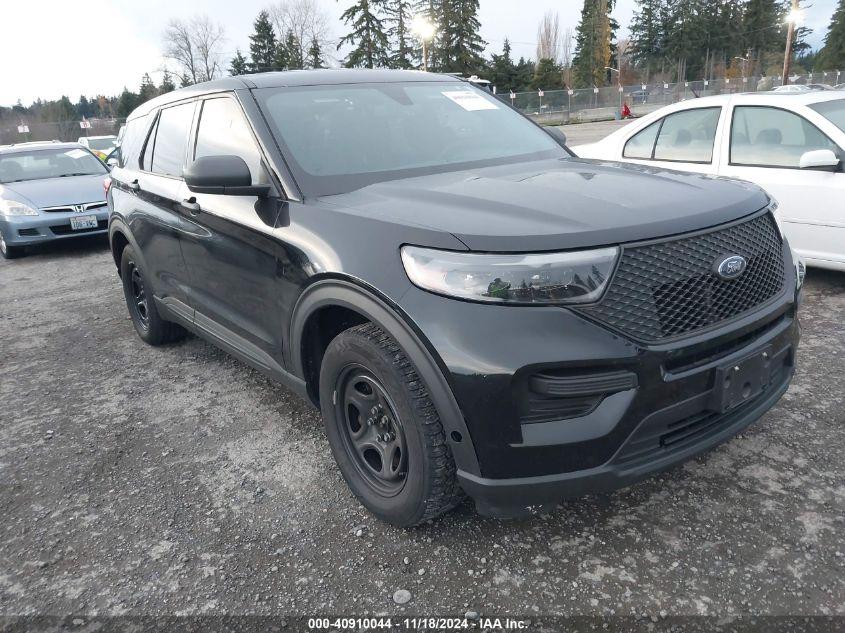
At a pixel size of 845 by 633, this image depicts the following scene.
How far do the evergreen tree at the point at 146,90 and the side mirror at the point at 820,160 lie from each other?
6175 centimetres

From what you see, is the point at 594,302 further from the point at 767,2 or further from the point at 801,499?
the point at 767,2

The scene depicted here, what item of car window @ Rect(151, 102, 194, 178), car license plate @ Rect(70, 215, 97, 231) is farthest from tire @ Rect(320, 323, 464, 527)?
car license plate @ Rect(70, 215, 97, 231)

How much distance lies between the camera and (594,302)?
1973 millimetres

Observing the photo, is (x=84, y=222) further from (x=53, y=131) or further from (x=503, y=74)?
(x=503, y=74)

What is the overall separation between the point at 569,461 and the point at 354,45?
59.4 m

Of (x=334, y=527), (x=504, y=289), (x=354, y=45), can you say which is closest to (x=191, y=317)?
(x=334, y=527)

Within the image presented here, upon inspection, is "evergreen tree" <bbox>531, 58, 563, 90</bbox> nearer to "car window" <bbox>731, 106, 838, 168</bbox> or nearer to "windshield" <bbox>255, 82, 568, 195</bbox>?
"car window" <bbox>731, 106, 838, 168</bbox>

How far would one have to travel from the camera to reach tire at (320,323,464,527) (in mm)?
2168

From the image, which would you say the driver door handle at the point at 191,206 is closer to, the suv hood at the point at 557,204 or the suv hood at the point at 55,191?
the suv hood at the point at 557,204

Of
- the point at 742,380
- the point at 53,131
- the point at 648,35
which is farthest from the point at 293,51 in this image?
the point at 742,380

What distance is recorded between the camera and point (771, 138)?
516 cm

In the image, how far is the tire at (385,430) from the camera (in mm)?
2168

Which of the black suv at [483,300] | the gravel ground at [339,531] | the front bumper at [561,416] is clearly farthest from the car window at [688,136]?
the front bumper at [561,416]

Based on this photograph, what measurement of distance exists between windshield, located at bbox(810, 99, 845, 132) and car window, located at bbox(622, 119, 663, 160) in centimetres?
125
